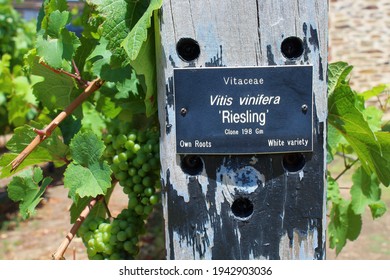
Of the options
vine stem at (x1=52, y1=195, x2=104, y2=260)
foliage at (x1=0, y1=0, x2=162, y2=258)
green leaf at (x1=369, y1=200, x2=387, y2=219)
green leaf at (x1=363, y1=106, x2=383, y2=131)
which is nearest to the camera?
foliage at (x1=0, y1=0, x2=162, y2=258)

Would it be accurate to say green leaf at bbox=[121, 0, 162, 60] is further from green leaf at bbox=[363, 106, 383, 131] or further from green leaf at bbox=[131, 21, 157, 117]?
green leaf at bbox=[363, 106, 383, 131]

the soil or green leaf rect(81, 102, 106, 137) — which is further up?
green leaf rect(81, 102, 106, 137)

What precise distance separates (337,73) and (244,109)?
0.35 m

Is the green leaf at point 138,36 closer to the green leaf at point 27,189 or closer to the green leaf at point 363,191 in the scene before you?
the green leaf at point 27,189

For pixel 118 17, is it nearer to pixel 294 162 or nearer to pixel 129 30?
pixel 129 30

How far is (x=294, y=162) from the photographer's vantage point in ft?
3.93

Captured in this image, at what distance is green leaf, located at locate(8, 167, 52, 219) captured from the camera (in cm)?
136

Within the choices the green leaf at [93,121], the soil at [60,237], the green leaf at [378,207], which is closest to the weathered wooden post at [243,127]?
the green leaf at [378,207]

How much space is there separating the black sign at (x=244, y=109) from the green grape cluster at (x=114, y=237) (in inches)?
13.8

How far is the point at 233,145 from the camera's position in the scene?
1.15 meters

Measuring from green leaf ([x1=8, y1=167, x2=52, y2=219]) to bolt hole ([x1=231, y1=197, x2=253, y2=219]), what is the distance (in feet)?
1.53

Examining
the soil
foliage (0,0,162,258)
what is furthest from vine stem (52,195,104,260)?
the soil

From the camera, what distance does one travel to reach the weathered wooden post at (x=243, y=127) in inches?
44.6
